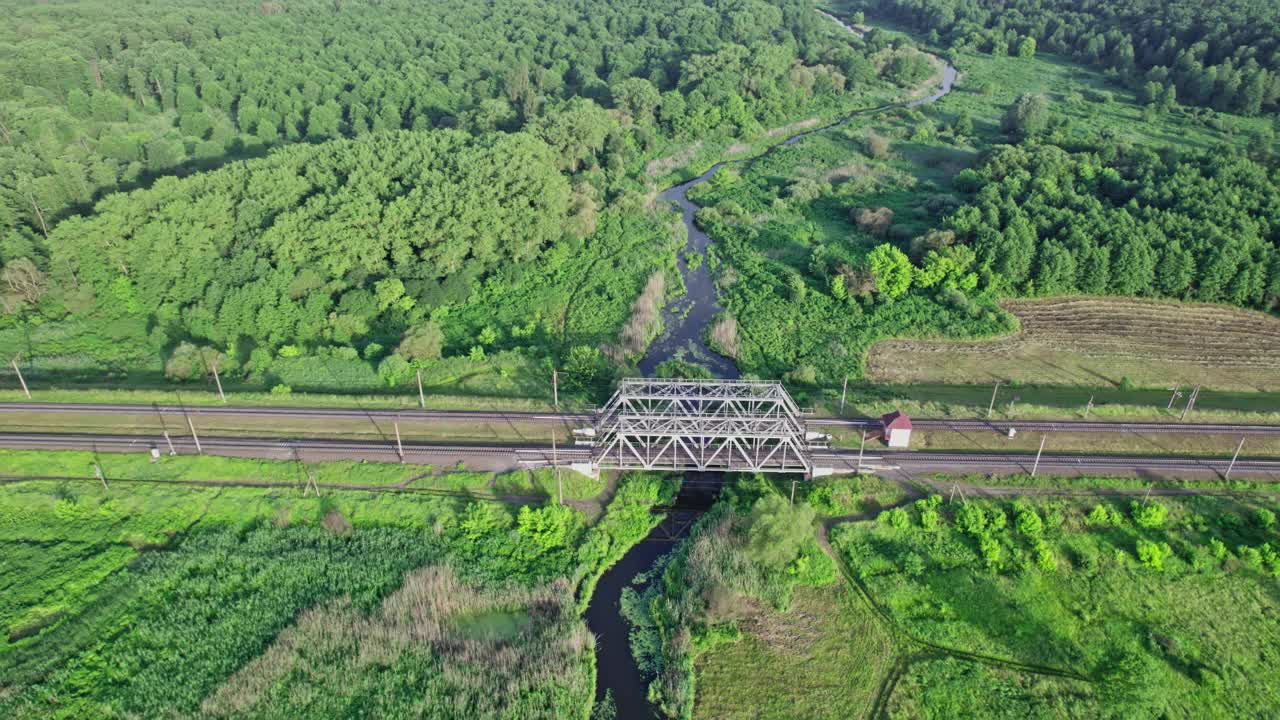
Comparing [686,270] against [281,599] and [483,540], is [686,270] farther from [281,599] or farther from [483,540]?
[281,599]

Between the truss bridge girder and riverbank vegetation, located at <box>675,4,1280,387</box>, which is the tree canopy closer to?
the truss bridge girder

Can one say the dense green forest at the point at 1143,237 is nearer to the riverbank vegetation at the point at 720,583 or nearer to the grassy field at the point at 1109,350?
the grassy field at the point at 1109,350

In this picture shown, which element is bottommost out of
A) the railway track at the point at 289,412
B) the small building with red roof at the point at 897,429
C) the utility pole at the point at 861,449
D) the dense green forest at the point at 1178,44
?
the railway track at the point at 289,412

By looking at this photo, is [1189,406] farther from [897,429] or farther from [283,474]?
[283,474]

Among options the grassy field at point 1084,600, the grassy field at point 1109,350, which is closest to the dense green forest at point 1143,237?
the grassy field at point 1109,350

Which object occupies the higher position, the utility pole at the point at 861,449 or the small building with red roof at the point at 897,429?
the small building with red roof at the point at 897,429

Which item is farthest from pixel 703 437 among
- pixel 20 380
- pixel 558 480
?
pixel 20 380
